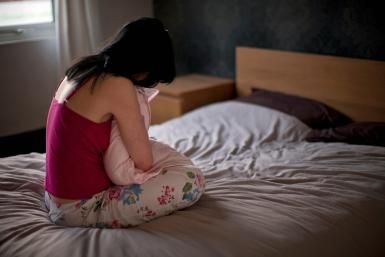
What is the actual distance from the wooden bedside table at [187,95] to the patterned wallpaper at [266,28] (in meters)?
0.17

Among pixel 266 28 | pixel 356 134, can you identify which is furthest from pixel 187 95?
pixel 356 134

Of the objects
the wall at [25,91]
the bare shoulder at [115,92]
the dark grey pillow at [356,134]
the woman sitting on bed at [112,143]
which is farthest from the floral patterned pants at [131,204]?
the wall at [25,91]

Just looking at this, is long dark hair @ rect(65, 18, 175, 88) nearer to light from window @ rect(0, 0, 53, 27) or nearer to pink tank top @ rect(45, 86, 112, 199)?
pink tank top @ rect(45, 86, 112, 199)

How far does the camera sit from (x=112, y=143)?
5.08 ft

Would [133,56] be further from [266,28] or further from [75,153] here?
[266,28]

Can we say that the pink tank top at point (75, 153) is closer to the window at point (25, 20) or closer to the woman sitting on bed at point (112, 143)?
the woman sitting on bed at point (112, 143)

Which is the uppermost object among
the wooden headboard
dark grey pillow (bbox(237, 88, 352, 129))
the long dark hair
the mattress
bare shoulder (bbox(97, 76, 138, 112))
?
the long dark hair

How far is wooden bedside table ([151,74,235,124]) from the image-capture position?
318 centimetres

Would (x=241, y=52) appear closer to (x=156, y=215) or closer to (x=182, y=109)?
→ (x=182, y=109)

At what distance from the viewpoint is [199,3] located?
140 inches

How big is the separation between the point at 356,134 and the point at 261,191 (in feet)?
2.76

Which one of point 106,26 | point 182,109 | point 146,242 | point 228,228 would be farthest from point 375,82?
point 106,26

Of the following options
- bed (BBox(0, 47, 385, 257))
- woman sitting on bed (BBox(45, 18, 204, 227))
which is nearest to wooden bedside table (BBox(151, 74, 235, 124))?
bed (BBox(0, 47, 385, 257))

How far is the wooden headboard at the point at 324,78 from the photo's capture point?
101 inches
